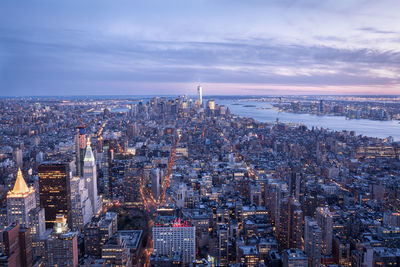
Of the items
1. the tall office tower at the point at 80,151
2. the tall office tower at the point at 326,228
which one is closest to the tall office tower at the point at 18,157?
the tall office tower at the point at 80,151

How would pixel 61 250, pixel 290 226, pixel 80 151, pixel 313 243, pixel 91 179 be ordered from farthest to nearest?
pixel 80 151, pixel 91 179, pixel 290 226, pixel 313 243, pixel 61 250

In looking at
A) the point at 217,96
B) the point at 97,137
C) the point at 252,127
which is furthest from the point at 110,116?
the point at 217,96

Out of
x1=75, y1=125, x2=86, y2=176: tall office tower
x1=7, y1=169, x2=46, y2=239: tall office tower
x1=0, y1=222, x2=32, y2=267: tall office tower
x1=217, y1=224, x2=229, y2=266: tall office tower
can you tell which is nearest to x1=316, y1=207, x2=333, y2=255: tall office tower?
x1=217, y1=224, x2=229, y2=266: tall office tower

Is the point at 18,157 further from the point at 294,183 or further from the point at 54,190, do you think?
the point at 294,183

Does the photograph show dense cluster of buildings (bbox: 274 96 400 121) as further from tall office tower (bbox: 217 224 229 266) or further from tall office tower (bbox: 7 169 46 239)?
tall office tower (bbox: 7 169 46 239)

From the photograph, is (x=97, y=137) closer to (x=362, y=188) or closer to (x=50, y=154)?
(x=50, y=154)

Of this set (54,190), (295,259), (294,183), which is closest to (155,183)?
(54,190)

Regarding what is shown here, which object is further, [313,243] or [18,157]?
[18,157]
